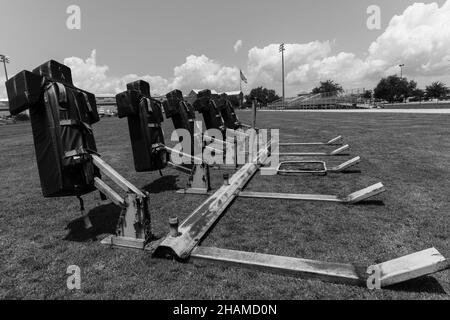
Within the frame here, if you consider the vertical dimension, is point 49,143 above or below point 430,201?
above

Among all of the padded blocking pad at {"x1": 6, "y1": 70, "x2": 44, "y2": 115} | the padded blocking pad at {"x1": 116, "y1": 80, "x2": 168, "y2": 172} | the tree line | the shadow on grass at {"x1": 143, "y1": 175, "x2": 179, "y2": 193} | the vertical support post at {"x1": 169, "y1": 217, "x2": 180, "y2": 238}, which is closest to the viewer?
the vertical support post at {"x1": 169, "y1": 217, "x2": 180, "y2": 238}

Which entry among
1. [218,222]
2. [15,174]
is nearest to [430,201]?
[218,222]

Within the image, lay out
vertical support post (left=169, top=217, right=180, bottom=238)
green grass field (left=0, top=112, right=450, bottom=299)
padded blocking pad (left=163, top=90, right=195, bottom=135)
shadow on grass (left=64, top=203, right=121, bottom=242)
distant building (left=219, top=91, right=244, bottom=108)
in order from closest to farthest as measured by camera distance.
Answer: green grass field (left=0, top=112, right=450, bottom=299), vertical support post (left=169, top=217, right=180, bottom=238), shadow on grass (left=64, top=203, right=121, bottom=242), padded blocking pad (left=163, top=90, right=195, bottom=135), distant building (left=219, top=91, right=244, bottom=108)

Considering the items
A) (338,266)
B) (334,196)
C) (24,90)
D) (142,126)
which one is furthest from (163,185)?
(338,266)

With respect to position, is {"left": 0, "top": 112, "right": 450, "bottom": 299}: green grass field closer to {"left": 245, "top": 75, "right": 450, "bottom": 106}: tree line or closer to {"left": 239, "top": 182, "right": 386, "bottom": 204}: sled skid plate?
{"left": 239, "top": 182, "right": 386, "bottom": 204}: sled skid plate

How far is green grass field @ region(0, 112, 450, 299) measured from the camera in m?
2.48

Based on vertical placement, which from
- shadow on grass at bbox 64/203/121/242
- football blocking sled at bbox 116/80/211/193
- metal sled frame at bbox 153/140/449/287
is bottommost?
shadow on grass at bbox 64/203/121/242

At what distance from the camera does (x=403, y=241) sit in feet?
Result: 10.6

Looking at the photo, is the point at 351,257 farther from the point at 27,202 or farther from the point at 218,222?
the point at 27,202

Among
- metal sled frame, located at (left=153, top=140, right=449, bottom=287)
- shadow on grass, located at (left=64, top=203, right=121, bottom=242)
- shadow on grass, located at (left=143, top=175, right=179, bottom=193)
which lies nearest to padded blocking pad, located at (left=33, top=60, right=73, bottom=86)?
shadow on grass, located at (left=64, top=203, right=121, bottom=242)

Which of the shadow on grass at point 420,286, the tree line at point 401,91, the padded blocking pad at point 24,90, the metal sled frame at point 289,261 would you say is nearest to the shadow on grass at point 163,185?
the metal sled frame at point 289,261

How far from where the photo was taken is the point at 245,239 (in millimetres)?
3443

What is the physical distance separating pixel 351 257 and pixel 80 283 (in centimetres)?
279
